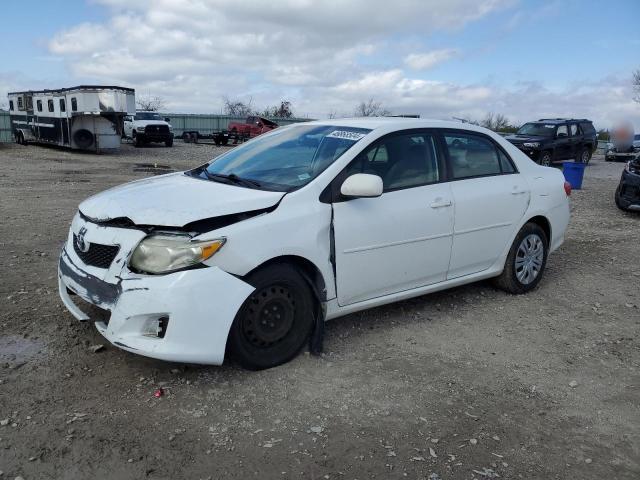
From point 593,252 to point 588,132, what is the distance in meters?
16.2

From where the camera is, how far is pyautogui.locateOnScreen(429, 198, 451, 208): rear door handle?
4.34 m

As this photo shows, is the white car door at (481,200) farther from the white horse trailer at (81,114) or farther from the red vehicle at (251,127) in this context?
the red vehicle at (251,127)

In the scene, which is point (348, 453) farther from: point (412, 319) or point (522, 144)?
point (522, 144)

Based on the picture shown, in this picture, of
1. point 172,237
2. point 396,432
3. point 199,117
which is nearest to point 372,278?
point 396,432

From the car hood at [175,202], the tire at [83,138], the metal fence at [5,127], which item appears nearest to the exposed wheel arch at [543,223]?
the car hood at [175,202]

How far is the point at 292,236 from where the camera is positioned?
354 centimetres

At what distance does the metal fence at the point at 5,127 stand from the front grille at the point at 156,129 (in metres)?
7.86

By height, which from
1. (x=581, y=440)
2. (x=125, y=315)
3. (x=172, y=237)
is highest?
(x=172, y=237)

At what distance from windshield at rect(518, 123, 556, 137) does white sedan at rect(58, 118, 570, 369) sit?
1581 cm

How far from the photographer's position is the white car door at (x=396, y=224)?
3.87 metres

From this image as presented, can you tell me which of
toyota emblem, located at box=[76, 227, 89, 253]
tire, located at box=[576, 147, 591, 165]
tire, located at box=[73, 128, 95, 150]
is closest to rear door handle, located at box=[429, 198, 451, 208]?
toyota emblem, located at box=[76, 227, 89, 253]

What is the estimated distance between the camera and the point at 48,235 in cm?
705

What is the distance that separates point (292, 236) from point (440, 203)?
1.42 meters

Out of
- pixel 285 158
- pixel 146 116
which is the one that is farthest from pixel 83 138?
pixel 285 158
